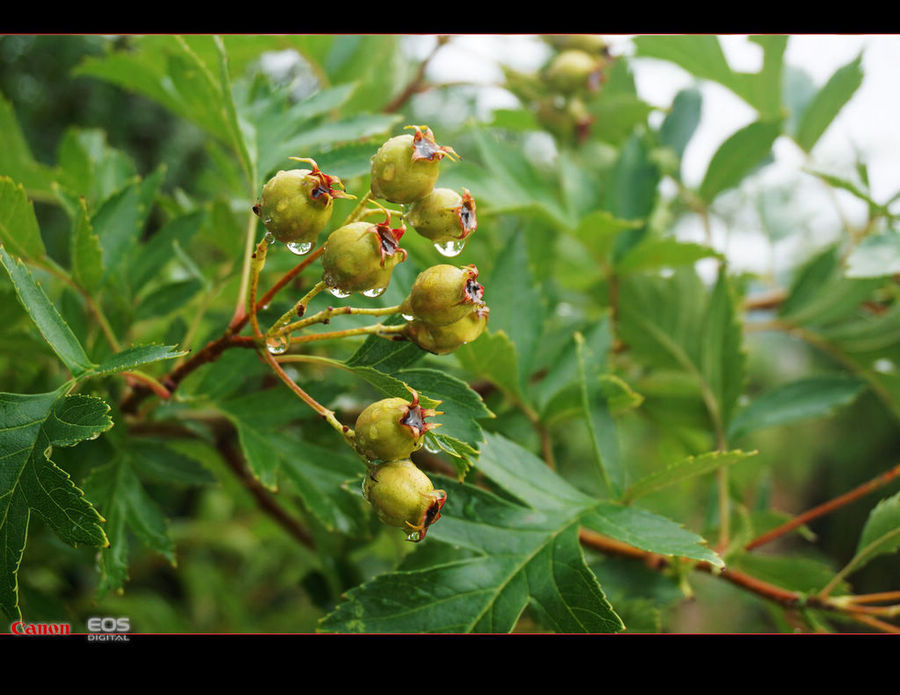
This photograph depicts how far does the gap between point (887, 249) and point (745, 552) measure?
14.4 inches

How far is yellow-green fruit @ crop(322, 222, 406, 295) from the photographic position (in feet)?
1.56

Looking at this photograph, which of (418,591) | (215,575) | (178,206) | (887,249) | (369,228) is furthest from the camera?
(215,575)

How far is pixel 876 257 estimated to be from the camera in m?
0.73

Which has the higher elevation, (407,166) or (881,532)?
(407,166)

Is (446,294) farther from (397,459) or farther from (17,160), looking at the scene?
(17,160)

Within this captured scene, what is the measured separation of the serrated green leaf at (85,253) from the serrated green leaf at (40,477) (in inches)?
7.2

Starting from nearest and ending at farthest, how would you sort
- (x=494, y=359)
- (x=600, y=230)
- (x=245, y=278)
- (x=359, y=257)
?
(x=359, y=257), (x=245, y=278), (x=494, y=359), (x=600, y=230)

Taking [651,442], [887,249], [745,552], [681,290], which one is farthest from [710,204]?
[651,442]

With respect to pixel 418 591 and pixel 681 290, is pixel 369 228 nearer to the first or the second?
pixel 418 591

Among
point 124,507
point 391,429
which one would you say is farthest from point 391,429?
point 124,507

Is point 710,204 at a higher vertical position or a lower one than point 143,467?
higher

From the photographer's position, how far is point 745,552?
837mm

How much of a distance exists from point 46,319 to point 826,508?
2.56ft

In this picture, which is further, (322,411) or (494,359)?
(494,359)
